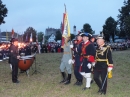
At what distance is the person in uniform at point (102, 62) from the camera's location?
787 cm

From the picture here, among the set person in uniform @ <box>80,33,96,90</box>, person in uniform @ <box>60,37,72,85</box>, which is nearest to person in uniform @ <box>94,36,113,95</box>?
person in uniform @ <box>80,33,96,90</box>

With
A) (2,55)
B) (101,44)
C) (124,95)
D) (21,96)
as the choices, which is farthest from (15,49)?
(2,55)

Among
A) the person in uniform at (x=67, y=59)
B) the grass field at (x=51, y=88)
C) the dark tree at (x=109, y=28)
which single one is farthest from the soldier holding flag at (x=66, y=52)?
the dark tree at (x=109, y=28)

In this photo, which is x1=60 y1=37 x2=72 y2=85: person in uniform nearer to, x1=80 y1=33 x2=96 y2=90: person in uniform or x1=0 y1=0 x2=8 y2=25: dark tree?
x1=80 y1=33 x2=96 y2=90: person in uniform

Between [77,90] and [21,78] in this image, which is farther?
[21,78]

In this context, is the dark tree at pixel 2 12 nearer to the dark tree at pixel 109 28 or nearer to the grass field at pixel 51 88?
the dark tree at pixel 109 28

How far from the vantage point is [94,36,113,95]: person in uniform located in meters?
7.87

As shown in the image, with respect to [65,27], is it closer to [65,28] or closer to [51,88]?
[65,28]

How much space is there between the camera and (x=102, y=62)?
7922mm

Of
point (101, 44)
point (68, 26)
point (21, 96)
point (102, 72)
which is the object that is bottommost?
point (21, 96)

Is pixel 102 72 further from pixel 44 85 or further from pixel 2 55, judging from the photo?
pixel 2 55

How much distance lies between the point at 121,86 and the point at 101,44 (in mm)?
2225

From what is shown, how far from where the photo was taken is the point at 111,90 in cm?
878

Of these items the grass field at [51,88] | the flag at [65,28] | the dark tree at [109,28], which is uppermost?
the dark tree at [109,28]
